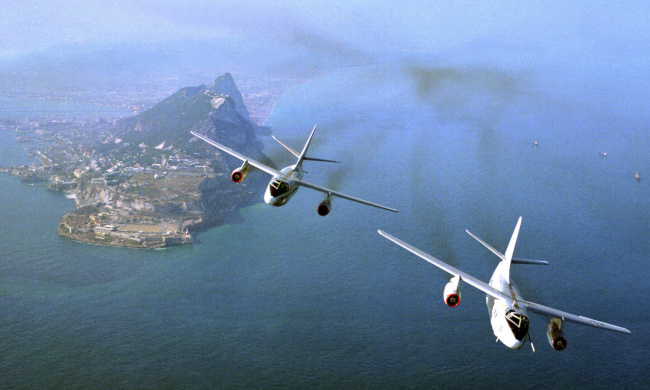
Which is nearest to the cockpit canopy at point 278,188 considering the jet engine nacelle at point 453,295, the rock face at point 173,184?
the jet engine nacelle at point 453,295

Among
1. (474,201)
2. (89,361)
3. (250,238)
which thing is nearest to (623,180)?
(474,201)

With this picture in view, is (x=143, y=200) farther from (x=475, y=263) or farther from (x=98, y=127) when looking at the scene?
(x=98, y=127)

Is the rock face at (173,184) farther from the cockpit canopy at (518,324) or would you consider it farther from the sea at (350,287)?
the cockpit canopy at (518,324)

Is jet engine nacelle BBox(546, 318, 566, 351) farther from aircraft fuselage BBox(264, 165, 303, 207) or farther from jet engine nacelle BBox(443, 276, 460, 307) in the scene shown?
aircraft fuselage BBox(264, 165, 303, 207)

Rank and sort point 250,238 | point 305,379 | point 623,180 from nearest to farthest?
1. point 305,379
2. point 250,238
3. point 623,180

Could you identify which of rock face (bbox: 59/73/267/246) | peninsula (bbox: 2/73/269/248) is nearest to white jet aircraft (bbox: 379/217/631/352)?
rock face (bbox: 59/73/267/246)

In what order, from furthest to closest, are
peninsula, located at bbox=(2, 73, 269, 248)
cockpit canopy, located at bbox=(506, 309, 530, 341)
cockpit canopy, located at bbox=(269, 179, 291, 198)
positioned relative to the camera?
1. peninsula, located at bbox=(2, 73, 269, 248)
2. cockpit canopy, located at bbox=(269, 179, 291, 198)
3. cockpit canopy, located at bbox=(506, 309, 530, 341)

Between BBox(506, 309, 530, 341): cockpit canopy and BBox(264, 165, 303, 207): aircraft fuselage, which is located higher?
BBox(264, 165, 303, 207): aircraft fuselage

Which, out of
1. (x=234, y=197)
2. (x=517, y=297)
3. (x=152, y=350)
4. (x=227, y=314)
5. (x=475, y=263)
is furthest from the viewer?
(x=234, y=197)
